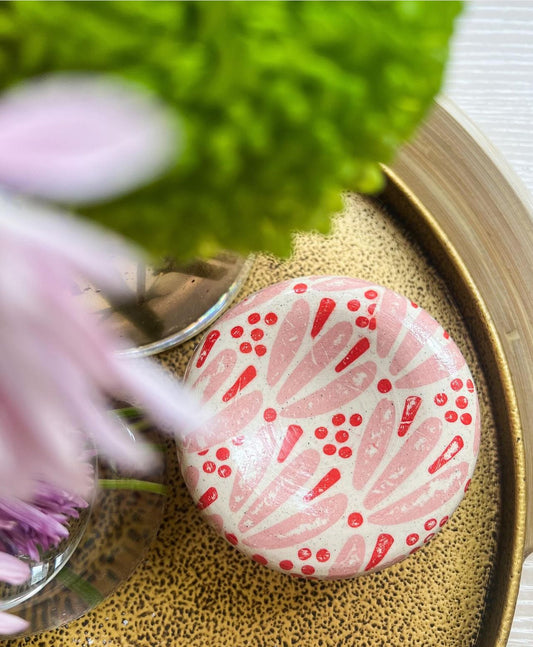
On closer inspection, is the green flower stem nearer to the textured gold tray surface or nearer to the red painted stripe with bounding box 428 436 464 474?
the textured gold tray surface

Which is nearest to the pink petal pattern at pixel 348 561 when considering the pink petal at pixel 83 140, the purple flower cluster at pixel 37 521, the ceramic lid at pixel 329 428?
the ceramic lid at pixel 329 428

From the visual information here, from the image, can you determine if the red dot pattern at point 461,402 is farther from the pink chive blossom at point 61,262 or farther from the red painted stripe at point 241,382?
the pink chive blossom at point 61,262

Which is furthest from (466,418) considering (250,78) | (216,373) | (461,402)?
(250,78)

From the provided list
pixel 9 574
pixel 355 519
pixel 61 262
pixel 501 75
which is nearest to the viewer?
pixel 61 262

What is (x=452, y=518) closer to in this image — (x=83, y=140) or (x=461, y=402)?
(x=461, y=402)

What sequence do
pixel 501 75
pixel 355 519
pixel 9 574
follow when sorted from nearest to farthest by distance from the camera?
pixel 9 574 < pixel 355 519 < pixel 501 75

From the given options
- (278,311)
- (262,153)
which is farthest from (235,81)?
(278,311)

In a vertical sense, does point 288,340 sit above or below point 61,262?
below
